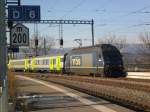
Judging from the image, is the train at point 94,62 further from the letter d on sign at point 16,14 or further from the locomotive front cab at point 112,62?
the letter d on sign at point 16,14

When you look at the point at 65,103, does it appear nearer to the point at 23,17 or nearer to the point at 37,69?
the point at 23,17

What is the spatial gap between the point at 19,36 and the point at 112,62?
3181 cm

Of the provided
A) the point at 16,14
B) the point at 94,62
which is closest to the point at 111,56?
the point at 94,62

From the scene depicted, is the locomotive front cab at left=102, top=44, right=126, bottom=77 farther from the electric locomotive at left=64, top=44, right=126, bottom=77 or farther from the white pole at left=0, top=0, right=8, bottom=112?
the white pole at left=0, top=0, right=8, bottom=112

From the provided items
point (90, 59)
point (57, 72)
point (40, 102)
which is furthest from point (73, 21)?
point (40, 102)

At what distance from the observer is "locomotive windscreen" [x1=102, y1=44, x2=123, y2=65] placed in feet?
155

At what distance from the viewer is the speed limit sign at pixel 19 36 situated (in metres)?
16.0

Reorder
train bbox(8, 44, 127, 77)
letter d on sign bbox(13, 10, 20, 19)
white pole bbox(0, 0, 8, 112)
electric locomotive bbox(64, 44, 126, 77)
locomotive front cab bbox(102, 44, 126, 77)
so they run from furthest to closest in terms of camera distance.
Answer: train bbox(8, 44, 127, 77), electric locomotive bbox(64, 44, 126, 77), locomotive front cab bbox(102, 44, 126, 77), letter d on sign bbox(13, 10, 20, 19), white pole bbox(0, 0, 8, 112)

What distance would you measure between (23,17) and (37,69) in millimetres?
65969

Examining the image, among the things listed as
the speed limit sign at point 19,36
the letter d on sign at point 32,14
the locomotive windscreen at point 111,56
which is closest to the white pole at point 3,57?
the speed limit sign at point 19,36

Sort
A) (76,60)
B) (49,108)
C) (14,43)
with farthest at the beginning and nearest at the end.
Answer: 1. (76,60)
2. (49,108)
3. (14,43)

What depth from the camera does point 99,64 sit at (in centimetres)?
4778

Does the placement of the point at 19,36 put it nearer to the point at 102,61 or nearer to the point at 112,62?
the point at 102,61

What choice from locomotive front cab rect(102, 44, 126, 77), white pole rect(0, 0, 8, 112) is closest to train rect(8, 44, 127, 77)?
locomotive front cab rect(102, 44, 126, 77)
